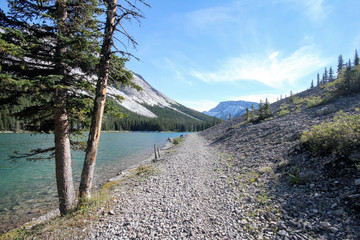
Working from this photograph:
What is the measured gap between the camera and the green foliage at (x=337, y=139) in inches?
243

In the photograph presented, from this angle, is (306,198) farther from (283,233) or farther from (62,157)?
(62,157)

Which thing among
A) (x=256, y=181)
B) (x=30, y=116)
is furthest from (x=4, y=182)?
(x=256, y=181)

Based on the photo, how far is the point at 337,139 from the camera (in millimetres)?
6723

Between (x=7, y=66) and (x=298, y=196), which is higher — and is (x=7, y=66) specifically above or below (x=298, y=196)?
above

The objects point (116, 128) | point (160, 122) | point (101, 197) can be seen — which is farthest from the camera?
point (160, 122)

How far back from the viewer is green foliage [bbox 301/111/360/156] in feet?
20.3

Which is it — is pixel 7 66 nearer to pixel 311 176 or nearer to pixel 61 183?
pixel 61 183

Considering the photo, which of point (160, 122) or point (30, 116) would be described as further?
point (160, 122)

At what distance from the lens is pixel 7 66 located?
528 cm

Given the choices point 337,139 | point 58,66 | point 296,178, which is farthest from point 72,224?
point 337,139

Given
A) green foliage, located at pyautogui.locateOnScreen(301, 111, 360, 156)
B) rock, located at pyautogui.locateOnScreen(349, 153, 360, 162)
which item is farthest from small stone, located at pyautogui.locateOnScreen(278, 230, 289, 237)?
green foliage, located at pyautogui.locateOnScreen(301, 111, 360, 156)

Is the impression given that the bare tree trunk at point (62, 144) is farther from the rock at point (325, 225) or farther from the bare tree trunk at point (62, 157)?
the rock at point (325, 225)

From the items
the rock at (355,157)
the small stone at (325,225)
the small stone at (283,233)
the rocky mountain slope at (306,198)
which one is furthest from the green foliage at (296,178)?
the small stone at (283,233)

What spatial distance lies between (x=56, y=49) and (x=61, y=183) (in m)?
5.42
